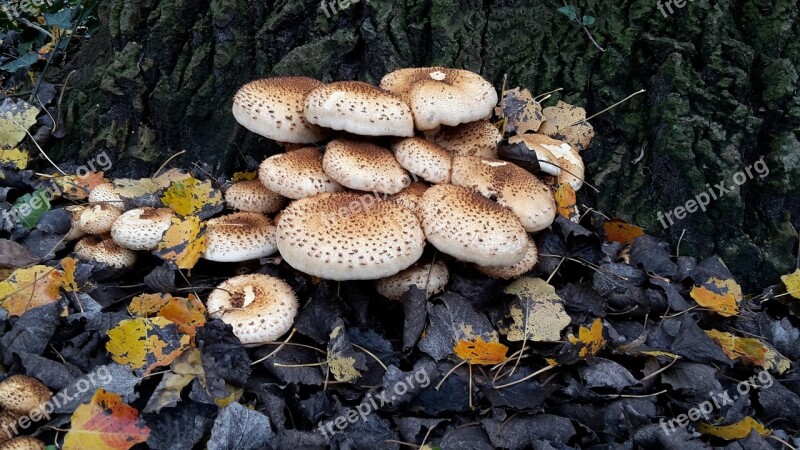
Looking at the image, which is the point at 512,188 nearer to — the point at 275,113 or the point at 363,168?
the point at 363,168

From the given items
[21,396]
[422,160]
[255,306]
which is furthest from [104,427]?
[422,160]

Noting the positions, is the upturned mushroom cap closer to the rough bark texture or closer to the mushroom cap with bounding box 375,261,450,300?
the rough bark texture

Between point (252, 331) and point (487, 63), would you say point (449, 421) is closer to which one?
point (252, 331)

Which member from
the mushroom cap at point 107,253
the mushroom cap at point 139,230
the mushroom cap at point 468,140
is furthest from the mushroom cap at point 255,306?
the mushroom cap at point 468,140

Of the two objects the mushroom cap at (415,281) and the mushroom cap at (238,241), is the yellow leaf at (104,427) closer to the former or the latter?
the mushroom cap at (238,241)

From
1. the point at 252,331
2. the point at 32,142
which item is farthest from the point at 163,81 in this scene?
the point at 252,331

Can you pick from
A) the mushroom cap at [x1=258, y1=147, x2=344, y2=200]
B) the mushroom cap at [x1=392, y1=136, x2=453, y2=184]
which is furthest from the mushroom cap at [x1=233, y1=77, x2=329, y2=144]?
the mushroom cap at [x1=392, y1=136, x2=453, y2=184]
